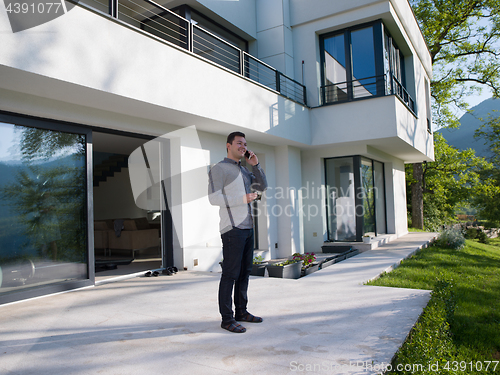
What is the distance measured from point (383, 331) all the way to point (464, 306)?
191 cm

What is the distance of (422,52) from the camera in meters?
12.4

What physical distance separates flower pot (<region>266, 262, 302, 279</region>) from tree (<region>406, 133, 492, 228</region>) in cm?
1464

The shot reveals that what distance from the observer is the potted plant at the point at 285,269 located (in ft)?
18.4

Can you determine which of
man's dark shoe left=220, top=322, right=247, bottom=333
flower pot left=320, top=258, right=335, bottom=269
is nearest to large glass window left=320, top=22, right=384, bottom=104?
flower pot left=320, top=258, right=335, bottom=269

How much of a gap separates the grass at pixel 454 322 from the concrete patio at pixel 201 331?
179 mm

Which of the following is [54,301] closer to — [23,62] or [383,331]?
[23,62]

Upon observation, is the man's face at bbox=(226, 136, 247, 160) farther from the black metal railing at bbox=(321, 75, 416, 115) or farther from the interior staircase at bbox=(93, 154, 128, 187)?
the interior staircase at bbox=(93, 154, 128, 187)

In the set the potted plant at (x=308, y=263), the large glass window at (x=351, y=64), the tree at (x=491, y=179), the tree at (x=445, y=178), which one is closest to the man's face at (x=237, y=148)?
the potted plant at (x=308, y=263)

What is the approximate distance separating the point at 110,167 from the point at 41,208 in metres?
7.62

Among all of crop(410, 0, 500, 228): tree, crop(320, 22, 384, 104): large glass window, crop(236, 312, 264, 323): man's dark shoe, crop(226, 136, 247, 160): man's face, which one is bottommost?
crop(236, 312, 264, 323): man's dark shoe

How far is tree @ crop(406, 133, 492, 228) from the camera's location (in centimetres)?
1903

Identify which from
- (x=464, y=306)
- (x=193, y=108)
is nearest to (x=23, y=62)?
(x=193, y=108)

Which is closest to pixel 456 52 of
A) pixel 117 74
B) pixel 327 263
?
pixel 327 263

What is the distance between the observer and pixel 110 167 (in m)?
11.8
